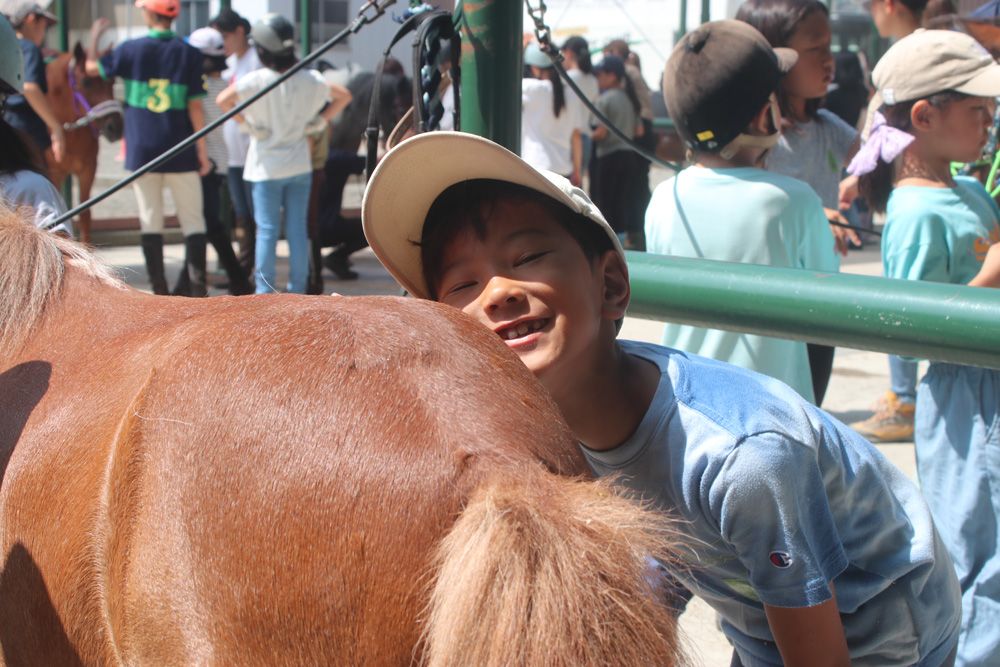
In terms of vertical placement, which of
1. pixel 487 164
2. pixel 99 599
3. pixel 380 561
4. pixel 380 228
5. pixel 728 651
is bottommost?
pixel 728 651

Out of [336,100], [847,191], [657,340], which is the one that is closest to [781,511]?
[847,191]

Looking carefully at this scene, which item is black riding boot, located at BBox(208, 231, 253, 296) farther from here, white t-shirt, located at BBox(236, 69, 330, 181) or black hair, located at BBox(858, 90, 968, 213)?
black hair, located at BBox(858, 90, 968, 213)

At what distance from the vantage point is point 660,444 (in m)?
1.37

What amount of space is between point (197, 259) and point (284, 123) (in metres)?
1.33

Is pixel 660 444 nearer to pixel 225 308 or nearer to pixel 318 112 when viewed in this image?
pixel 225 308

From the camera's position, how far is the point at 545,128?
7688 millimetres

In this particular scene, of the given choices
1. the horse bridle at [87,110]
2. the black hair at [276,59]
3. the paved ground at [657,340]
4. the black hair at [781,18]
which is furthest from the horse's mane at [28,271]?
the horse bridle at [87,110]

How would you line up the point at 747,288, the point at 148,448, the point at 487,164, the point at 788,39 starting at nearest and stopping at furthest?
the point at 148,448 < the point at 487,164 < the point at 747,288 < the point at 788,39

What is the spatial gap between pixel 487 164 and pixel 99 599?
88 cm

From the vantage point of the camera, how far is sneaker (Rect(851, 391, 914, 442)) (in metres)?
4.46

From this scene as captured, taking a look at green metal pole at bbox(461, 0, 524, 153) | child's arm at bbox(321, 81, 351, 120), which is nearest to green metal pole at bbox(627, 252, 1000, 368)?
green metal pole at bbox(461, 0, 524, 153)

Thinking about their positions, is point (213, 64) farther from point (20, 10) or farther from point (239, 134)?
point (20, 10)

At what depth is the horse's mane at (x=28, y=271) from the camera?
1.65m

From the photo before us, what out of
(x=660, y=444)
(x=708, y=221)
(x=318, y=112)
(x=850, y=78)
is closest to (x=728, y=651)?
(x=708, y=221)
